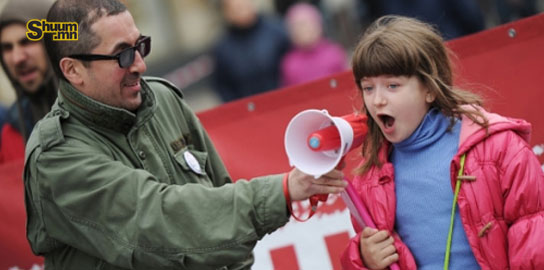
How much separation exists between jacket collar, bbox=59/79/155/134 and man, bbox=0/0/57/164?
2.06 meters

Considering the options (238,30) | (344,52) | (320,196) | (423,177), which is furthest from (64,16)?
(344,52)

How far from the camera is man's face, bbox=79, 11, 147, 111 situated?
3.70m

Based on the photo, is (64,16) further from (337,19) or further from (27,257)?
(337,19)

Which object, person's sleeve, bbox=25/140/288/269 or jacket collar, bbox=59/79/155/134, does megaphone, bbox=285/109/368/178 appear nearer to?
person's sleeve, bbox=25/140/288/269

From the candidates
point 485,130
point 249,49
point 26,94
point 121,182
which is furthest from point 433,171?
point 249,49

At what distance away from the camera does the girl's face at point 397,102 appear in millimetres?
3465

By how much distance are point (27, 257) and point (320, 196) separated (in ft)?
7.68

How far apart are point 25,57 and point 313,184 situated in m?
3.23

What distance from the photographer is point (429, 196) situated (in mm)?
3486

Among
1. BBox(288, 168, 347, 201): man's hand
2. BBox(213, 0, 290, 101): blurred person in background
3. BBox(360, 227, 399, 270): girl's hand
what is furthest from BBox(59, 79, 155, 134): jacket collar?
BBox(213, 0, 290, 101): blurred person in background

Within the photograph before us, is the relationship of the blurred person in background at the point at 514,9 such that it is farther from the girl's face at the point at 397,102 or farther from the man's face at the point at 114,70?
the man's face at the point at 114,70

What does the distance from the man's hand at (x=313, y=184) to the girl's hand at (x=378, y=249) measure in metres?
0.30

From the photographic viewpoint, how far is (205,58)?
10812 mm

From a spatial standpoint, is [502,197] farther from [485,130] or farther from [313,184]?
[313,184]
